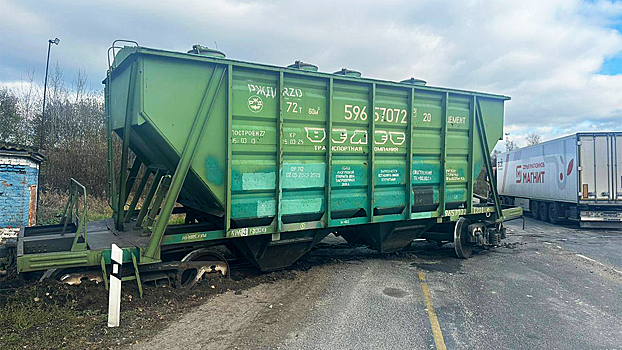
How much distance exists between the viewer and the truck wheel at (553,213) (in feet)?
51.8

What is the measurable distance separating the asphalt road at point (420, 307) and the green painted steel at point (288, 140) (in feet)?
3.35

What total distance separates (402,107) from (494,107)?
262cm

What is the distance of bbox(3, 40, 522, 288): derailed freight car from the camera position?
527 cm

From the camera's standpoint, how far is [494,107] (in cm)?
864

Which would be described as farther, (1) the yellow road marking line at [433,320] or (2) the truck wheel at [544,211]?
(2) the truck wheel at [544,211]

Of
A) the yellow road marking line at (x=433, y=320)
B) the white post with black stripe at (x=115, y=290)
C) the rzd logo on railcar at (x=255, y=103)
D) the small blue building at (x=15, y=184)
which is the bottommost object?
the yellow road marking line at (x=433, y=320)

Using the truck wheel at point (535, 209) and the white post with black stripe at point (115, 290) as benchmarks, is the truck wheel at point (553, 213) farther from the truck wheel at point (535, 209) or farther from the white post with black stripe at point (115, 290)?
the white post with black stripe at point (115, 290)

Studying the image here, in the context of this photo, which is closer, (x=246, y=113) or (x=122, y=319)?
A: (x=122, y=319)

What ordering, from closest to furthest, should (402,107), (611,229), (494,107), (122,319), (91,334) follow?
(91,334)
(122,319)
(402,107)
(494,107)
(611,229)

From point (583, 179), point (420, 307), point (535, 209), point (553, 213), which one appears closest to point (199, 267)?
point (420, 307)

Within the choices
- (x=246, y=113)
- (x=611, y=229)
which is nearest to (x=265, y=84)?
(x=246, y=113)

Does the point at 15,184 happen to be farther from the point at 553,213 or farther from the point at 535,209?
the point at 535,209

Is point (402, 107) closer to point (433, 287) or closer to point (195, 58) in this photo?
point (433, 287)

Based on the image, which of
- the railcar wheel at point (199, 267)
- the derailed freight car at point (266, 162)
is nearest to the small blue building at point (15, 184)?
the derailed freight car at point (266, 162)
